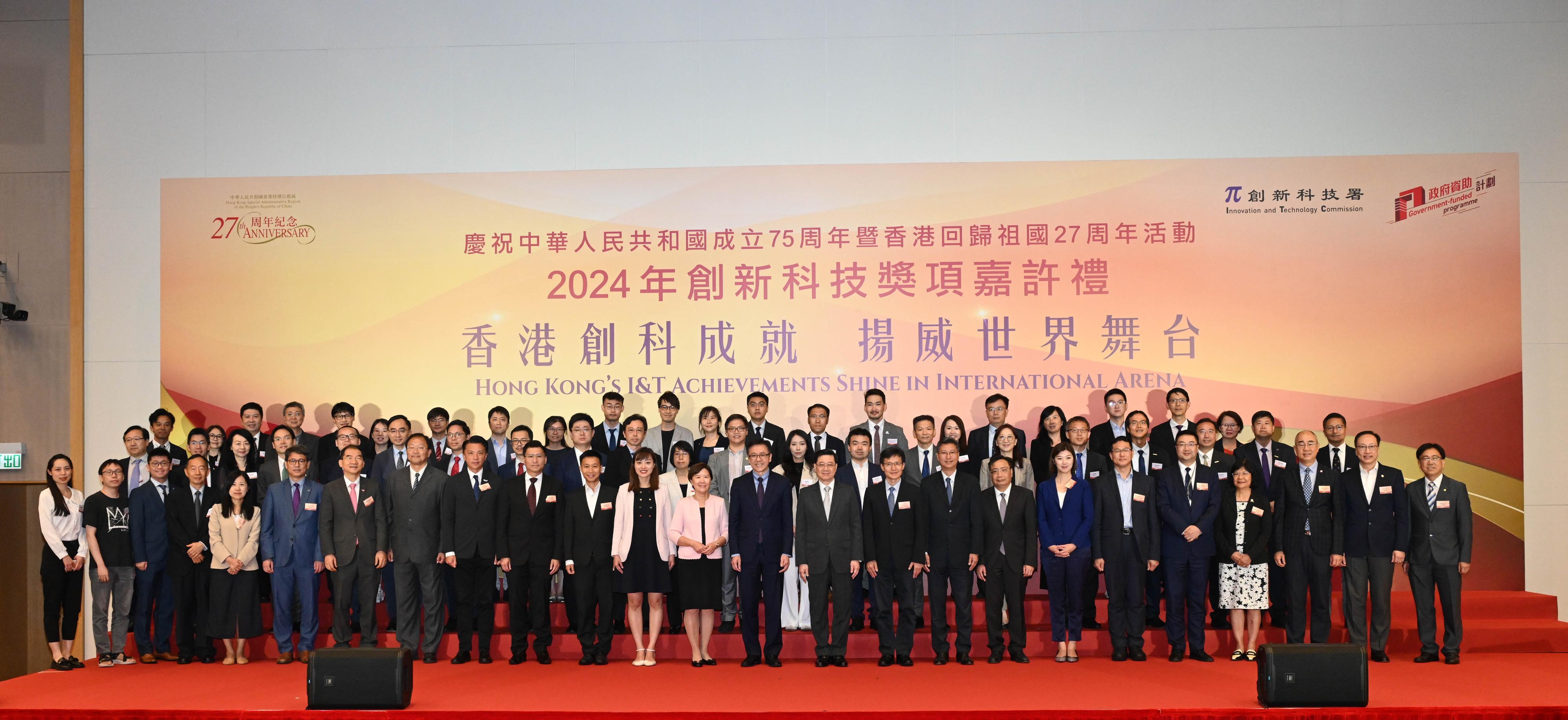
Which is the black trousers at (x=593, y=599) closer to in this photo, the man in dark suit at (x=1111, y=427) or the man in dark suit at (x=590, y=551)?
the man in dark suit at (x=590, y=551)

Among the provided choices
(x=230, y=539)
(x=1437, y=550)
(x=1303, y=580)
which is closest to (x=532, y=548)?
(x=230, y=539)

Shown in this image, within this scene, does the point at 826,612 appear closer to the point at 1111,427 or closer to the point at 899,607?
the point at 899,607

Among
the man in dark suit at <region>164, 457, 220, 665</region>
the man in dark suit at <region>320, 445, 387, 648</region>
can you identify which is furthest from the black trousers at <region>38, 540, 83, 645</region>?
the man in dark suit at <region>320, 445, 387, 648</region>

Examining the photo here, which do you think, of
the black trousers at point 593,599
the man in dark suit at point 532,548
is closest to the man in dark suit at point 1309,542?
the black trousers at point 593,599

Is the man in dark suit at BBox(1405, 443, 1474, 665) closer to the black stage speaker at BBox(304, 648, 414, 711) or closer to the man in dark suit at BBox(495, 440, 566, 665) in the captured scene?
the man in dark suit at BBox(495, 440, 566, 665)

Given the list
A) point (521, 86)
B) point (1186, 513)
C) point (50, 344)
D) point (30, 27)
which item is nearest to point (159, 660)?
point (50, 344)

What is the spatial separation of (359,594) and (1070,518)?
4110 mm

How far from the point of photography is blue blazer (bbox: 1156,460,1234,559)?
18.4 ft

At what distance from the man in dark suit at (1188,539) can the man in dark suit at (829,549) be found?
175cm

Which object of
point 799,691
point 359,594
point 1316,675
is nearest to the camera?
point 1316,675

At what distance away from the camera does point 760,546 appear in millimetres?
5605

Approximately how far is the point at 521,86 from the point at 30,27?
373cm

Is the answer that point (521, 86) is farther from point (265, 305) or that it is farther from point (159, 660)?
point (159, 660)

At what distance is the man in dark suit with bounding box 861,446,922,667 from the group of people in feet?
0.05
